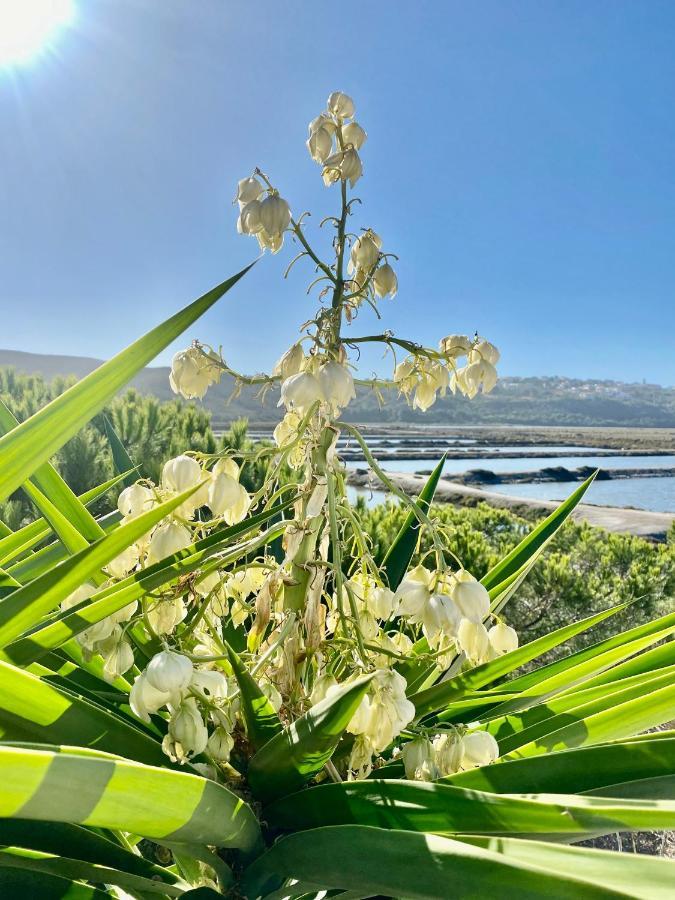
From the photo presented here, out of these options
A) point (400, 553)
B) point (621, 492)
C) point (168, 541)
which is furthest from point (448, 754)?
point (621, 492)

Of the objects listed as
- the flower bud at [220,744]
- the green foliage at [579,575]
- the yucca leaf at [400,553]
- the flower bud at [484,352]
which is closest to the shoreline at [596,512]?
the green foliage at [579,575]

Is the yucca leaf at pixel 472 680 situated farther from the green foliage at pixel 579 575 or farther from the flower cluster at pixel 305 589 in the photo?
the green foliage at pixel 579 575

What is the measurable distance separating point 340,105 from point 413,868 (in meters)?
0.77

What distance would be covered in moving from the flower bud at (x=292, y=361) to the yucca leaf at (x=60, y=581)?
0.75 feet

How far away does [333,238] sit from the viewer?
0.73m

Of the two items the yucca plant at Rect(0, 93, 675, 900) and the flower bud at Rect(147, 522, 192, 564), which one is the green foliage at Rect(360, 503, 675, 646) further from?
the flower bud at Rect(147, 522, 192, 564)

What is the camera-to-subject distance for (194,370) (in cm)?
71

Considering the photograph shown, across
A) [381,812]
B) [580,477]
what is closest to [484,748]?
[381,812]

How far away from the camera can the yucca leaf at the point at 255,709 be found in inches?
22.0

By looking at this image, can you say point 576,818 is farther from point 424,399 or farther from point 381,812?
point 424,399

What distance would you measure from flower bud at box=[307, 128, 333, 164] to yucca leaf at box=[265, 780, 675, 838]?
0.67m

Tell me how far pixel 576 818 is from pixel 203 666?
1.26ft

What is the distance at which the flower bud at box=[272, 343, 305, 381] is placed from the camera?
687 millimetres

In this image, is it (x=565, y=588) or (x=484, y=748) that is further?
(x=565, y=588)
